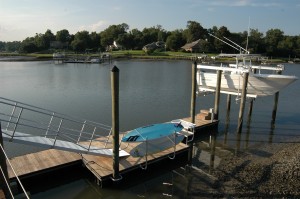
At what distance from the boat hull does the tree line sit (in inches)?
3166

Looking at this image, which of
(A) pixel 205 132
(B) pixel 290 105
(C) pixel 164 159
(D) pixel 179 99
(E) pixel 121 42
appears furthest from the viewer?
(E) pixel 121 42

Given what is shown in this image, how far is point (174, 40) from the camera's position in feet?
389

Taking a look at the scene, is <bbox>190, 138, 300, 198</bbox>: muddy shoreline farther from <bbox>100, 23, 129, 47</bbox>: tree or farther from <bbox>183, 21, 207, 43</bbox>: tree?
<bbox>100, 23, 129, 47</bbox>: tree

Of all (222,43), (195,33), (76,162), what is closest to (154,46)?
(195,33)

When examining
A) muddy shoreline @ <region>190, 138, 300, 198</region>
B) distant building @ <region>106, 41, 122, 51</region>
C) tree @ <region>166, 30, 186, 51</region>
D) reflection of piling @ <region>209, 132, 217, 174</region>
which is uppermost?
tree @ <region>166, 30, 186, 51</region>

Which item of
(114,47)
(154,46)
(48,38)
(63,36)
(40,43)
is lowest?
(114,47)

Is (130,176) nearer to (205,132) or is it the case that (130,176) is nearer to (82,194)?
(82,194)

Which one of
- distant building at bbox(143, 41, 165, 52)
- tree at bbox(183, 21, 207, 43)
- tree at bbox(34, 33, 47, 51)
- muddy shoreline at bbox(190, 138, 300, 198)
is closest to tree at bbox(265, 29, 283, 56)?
tree at bbox(183, 21, 207, 43)

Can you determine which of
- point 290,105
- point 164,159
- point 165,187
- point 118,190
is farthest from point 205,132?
point 290,105

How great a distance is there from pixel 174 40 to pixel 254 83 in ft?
332

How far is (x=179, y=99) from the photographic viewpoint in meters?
30.5

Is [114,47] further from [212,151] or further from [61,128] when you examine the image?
[212,151]

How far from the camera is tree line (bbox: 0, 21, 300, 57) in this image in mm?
103375

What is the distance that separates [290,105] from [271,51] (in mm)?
82781
